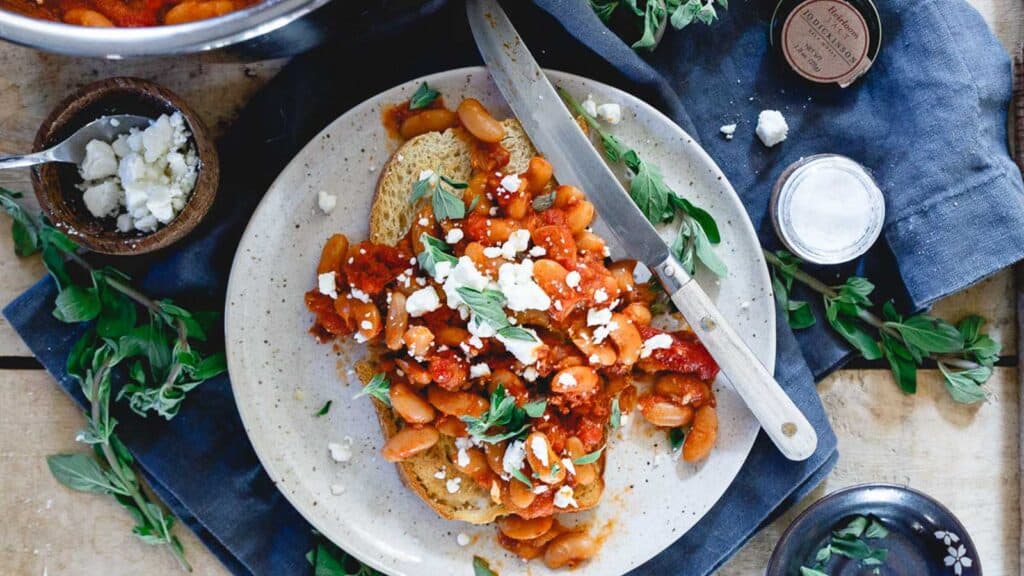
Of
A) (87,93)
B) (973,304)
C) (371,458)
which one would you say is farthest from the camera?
(973,304)

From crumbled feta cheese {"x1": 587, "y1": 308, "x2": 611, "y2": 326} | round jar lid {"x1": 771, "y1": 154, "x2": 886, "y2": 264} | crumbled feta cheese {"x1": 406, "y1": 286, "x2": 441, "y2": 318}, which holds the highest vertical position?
crumbled feta cheese {"x1": 406, "y1": 286, "x2": 441, "y2": 318}

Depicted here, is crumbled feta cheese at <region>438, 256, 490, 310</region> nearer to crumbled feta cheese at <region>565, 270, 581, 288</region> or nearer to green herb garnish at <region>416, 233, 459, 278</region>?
green herb garnish at <region>416, 233, 459, 278</region>

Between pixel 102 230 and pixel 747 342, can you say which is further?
pixel 747 342

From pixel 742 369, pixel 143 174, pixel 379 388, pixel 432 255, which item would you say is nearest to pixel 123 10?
pixel 143 174

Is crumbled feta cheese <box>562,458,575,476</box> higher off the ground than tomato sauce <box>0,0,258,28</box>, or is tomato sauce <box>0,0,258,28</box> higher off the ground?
tomato sauce <box>0,0,258,28</box>

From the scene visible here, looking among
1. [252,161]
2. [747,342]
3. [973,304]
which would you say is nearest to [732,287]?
[747,342]

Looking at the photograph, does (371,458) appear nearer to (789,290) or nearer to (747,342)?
(747,342)

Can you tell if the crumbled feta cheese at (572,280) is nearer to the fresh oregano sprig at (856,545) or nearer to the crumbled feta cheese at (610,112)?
the crumbled feta cheese at (610,112)

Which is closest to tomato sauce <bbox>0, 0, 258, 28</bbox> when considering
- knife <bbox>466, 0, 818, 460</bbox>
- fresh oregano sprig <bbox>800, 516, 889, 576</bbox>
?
knife <bbox>466, 0, 818, 460</bbox>
